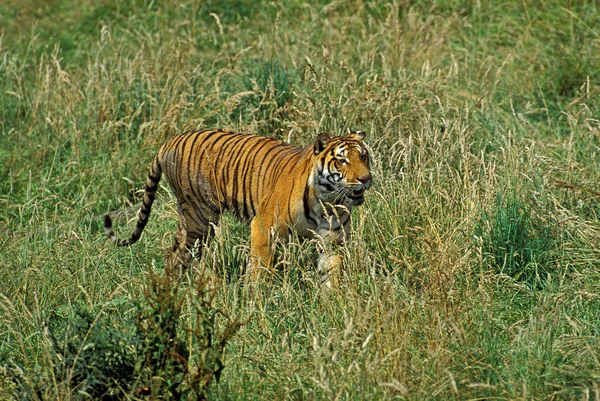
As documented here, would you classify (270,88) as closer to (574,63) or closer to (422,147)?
(422,147)

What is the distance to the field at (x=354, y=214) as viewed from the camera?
3.92 meters

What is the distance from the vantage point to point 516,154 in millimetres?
5703

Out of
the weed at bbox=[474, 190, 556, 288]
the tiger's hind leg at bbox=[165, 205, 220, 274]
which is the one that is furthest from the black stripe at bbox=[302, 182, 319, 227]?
the weed at bbox=[474, 190, 556, 288]

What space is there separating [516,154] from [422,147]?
543 mm

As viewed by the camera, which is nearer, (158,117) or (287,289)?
(287,289)

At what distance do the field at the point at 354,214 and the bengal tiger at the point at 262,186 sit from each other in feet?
0.50

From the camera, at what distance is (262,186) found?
5.55 meters

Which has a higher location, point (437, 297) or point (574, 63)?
point (437, 297)

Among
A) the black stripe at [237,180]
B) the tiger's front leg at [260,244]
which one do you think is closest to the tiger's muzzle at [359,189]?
the tiger's front leg at [260,244]


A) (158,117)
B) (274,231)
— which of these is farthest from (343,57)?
(274,231)

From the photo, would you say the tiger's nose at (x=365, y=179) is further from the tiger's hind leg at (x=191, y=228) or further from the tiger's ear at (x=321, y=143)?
the tiger's hind leg at (x=191, y=228)

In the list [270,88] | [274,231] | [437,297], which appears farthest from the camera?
[270,88]

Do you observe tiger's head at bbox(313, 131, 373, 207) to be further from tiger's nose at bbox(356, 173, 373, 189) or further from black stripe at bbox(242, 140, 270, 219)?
black stripe at bbox(242, 140, 270, 219)

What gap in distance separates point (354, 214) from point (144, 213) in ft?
3.95
